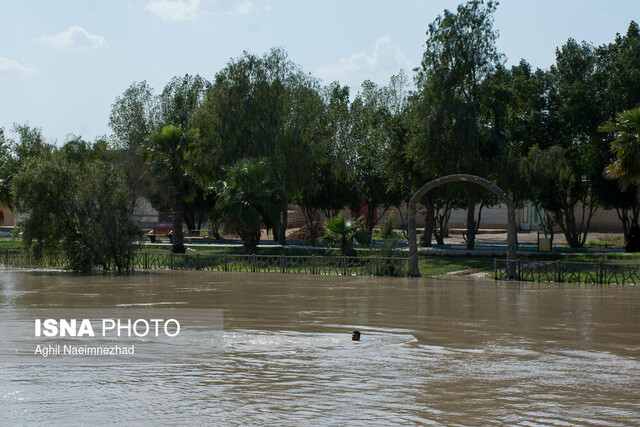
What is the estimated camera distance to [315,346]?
12.5 m

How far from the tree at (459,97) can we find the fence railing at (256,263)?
8.94 m

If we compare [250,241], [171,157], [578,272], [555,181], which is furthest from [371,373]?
[555,181]

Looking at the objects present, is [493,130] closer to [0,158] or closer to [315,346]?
[315,346]

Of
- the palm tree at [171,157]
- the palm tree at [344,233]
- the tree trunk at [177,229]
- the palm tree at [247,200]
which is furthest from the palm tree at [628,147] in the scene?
the tree trunk at [177,229]

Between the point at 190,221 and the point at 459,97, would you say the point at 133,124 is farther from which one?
the point at 459,97

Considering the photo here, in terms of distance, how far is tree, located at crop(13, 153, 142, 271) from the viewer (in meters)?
33.4

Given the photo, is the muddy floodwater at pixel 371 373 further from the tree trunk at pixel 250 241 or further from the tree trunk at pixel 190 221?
the tree trunk at pixel 190 221

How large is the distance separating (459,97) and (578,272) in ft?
50.3

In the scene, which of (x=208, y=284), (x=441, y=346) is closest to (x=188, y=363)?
(x=441, y=346)

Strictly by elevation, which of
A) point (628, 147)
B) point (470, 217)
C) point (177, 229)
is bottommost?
point (177, 229)

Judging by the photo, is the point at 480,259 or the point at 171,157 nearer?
the point at 480,259

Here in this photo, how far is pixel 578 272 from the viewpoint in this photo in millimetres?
27609

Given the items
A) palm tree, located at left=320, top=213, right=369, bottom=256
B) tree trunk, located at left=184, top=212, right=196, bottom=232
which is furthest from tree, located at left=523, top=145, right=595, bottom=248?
tree trunk, located at left=184, top=212, right=196, bottom=232

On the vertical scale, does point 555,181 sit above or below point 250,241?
above
